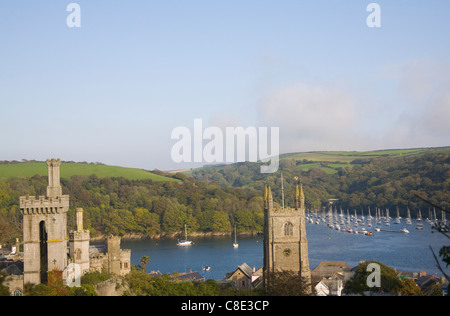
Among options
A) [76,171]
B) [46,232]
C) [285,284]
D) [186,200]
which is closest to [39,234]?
[46,232]

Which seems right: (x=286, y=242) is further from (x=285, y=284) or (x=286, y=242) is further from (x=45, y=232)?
(x=45, y=232)

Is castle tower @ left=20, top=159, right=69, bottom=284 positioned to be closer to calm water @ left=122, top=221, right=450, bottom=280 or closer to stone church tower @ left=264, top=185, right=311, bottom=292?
stone church tower @ left=264, top=185, right=311, bottom=292

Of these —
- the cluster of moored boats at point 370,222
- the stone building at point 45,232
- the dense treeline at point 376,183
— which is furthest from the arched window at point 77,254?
the dense treeline at point 376,183

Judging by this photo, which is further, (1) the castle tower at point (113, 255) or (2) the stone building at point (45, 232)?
(1) the castle tower at point (113, 255)

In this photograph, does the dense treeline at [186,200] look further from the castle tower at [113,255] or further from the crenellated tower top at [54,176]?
the crenellated tower top at [54,176]

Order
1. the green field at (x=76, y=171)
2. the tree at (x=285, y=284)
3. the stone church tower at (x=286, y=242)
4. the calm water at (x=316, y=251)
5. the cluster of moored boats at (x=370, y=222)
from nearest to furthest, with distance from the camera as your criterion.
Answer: the tree at (x=285, y=284) < the stone church tower at (x=286, y=242) < the calm water at (x=316, y=251) < the cluster of moored boats at (x=370, y=222) < the green field at (x=76, y=171)
